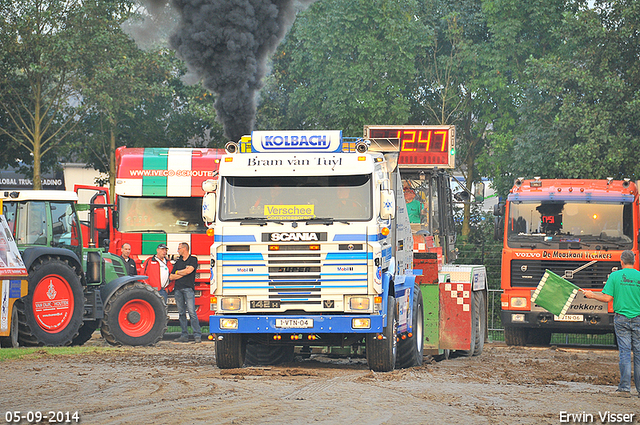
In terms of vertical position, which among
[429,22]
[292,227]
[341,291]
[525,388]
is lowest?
[525,388]

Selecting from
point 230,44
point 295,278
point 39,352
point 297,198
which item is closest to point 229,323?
point 295,278

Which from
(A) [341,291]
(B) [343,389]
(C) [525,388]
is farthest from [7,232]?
(C) [525,388]

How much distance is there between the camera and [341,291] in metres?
12.7

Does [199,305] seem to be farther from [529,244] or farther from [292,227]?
[292,227]

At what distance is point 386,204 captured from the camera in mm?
12820

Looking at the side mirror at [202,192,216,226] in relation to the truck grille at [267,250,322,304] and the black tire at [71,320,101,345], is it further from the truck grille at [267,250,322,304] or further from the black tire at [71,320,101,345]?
the black tire at [71,320,101,345]

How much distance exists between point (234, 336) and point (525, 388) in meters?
4.00

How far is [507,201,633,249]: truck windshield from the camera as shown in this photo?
1955 cm

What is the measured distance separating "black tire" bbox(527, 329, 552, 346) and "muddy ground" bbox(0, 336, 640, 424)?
680 centimetres

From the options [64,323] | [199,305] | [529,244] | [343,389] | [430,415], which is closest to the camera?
[430,415]

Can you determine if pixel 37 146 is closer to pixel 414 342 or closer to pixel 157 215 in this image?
pixel 157 215

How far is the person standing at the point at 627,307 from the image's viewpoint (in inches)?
472

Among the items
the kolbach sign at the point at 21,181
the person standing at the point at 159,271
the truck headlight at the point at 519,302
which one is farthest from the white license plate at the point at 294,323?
the kolbach sign at the point at 21,181

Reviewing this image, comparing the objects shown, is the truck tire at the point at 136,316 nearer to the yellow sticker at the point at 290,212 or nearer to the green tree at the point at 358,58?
the yellow sticker at the point at 290,212
